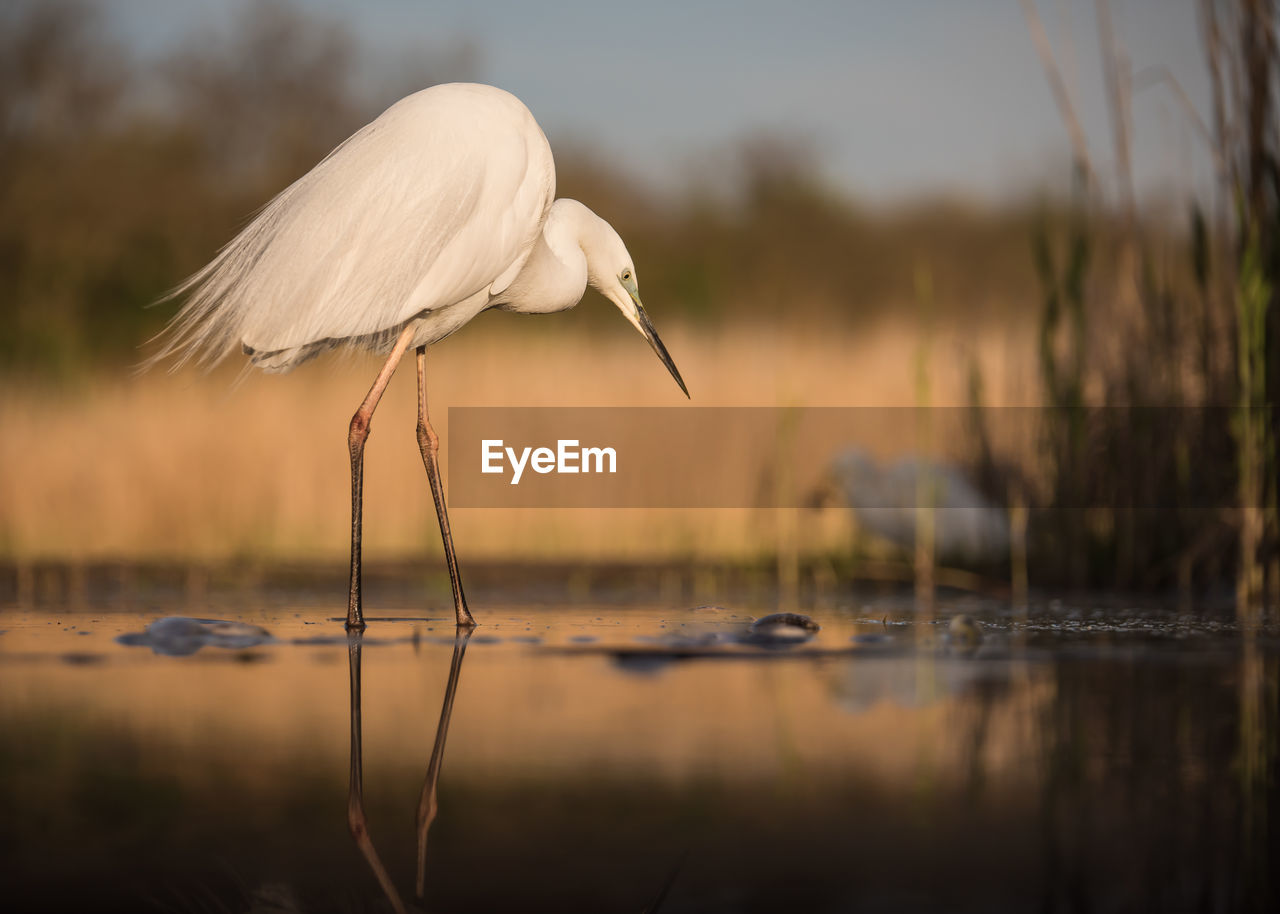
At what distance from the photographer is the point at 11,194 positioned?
55.4 feet

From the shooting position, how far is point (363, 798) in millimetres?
1640

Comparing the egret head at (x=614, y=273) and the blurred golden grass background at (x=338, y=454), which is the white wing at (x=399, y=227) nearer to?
the egret head at (x=614, y=273)

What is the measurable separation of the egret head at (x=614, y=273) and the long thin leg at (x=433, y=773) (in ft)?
6.33

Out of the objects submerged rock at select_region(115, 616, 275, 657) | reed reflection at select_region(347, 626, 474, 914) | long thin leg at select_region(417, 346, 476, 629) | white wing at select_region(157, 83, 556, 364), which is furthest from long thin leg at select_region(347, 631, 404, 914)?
white wing at select_region(157, 83, 556, 364)

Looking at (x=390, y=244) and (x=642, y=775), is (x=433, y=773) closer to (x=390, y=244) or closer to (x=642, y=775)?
(x=642, y=775)

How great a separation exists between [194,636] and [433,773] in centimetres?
170

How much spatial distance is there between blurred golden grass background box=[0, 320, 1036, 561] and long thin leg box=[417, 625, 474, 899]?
7.55 ft

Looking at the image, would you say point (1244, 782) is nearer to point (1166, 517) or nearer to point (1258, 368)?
point (1258, 368)

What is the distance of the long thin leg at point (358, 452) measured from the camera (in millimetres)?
3668

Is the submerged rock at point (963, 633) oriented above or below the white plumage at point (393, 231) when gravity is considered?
below

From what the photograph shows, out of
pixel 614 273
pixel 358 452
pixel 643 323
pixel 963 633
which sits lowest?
pixel 963 633

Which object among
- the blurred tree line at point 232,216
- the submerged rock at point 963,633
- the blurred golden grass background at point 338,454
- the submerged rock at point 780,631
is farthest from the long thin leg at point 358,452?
the blurred tree line at point 232,216

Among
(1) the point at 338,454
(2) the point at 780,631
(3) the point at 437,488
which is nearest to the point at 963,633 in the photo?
(2) the point at 780,631

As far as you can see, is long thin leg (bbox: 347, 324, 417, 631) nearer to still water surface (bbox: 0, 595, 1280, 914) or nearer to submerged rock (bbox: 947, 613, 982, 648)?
still water surface (bbox: 0, 595, 1280, 914)
